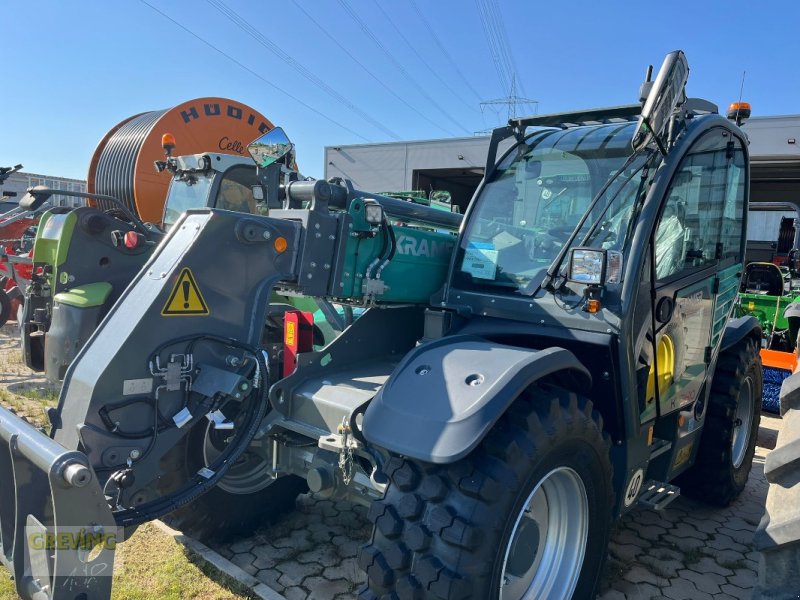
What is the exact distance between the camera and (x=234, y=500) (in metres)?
3.24

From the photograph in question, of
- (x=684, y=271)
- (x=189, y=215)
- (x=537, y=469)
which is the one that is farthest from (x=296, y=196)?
(x=684, y=271)

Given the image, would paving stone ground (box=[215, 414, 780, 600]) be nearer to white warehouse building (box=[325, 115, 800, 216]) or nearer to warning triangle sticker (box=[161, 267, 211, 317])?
warning triangle sticker (box=[161, 267, 211, 317])

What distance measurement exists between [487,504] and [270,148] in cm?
194

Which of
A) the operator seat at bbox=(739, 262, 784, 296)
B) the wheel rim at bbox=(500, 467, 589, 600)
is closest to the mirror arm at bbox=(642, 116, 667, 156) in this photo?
the wheel rim at bbox=(500, 467, 589, 600)

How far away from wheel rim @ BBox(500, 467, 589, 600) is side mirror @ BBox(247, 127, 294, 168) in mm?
1937

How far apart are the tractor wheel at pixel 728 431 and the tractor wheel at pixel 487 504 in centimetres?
172

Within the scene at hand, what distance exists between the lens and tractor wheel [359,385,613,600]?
1.94m

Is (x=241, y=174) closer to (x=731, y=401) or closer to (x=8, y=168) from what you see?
(x=731, y=401)

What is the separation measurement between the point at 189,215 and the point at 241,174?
4597 millimetres

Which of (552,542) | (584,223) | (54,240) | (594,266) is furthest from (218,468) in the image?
(54,240)

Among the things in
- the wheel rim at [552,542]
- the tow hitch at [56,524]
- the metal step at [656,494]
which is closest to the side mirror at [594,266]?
the wheel rim at [552,542]

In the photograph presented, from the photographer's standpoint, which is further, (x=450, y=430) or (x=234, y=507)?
(x=234, y=507)

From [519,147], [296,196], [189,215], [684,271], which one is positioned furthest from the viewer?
[519,147]

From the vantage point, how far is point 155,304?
93.1 inches
